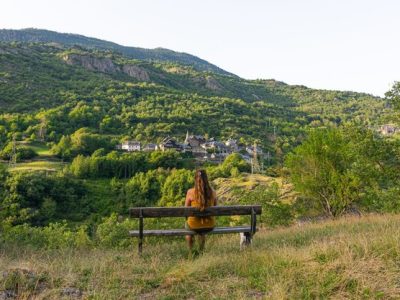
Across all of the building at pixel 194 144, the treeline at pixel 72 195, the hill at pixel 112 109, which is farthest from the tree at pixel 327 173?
the building at pixel 194 144

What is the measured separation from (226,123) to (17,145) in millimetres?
68283

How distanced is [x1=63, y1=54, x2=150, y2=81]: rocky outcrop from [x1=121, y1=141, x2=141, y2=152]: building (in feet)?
328

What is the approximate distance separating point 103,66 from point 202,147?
10663 centimetres

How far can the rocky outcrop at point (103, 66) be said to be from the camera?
173000 mm

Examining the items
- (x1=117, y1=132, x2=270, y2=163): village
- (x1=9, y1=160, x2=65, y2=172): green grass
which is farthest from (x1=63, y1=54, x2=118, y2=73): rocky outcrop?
(x1=9, y1=160, x2=65, y2=172): green grass

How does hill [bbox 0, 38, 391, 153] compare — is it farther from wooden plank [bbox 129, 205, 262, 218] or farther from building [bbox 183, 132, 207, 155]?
wooden plank [bbox 129, 205, 262, 218]

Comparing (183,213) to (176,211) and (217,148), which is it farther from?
(217,148)

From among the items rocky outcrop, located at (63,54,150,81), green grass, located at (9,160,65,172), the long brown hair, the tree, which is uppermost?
rocky outcrop, located at (63,54,150,81)

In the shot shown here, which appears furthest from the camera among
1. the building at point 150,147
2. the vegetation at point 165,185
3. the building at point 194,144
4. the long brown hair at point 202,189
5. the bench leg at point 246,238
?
the building at point 194,144

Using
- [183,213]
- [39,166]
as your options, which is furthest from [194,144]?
[183,213]

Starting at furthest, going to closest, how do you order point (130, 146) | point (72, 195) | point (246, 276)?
point (130, 146) → point (72, 195) → point (246, 276)

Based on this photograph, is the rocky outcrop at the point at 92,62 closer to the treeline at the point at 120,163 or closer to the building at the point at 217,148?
the building at the point at 217,148

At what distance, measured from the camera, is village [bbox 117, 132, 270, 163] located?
8719cm

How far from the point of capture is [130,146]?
85.2 m
